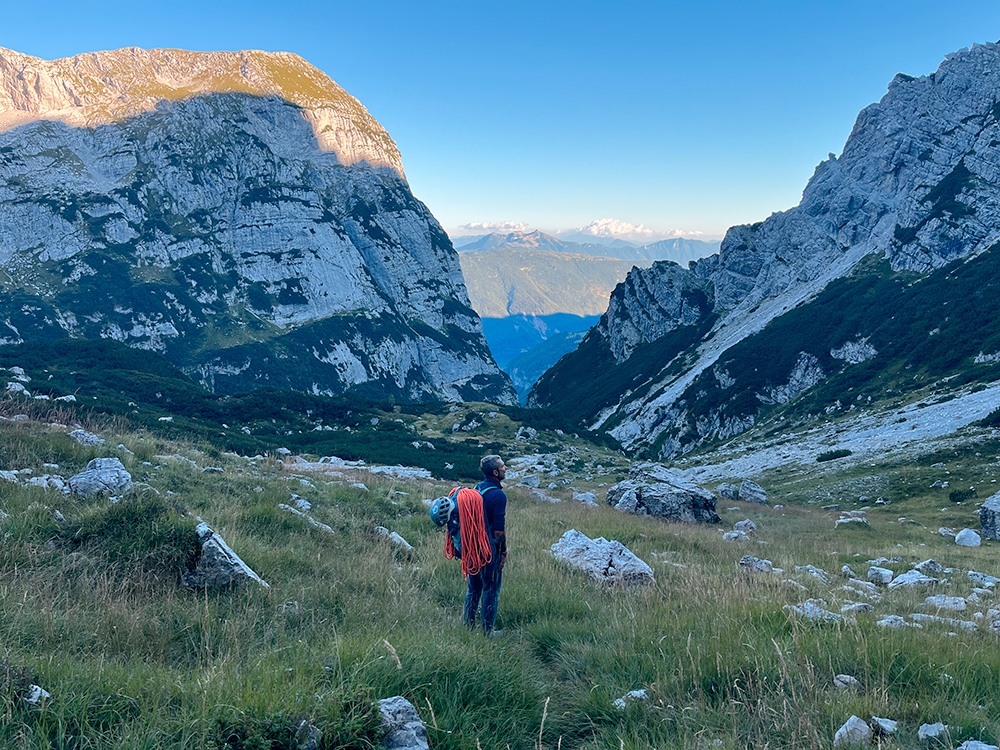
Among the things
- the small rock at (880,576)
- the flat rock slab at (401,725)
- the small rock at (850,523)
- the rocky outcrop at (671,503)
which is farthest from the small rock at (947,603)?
the small rock at (850,523)

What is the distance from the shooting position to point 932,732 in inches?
132

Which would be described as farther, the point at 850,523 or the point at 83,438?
the point at 850,523

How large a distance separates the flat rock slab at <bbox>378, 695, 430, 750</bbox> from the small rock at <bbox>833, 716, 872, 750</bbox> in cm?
249

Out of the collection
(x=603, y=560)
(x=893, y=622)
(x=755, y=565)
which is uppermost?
(x=893, y=622)

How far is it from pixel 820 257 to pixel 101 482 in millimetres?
116350

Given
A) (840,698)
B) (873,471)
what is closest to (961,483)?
(873,471)

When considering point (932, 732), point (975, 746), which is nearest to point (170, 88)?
point (932, 732)

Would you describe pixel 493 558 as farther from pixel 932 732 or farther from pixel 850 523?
pixel 850 523

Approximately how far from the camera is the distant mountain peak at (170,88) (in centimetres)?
13650

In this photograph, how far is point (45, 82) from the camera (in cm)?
13888

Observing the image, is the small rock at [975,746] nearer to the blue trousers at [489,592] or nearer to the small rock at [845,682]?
the small rock at [845,682]

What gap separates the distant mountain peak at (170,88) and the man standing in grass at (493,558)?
570 ft

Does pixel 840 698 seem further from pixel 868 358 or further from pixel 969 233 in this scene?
pixel 969 233

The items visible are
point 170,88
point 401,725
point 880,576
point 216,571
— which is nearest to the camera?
point 401,725
